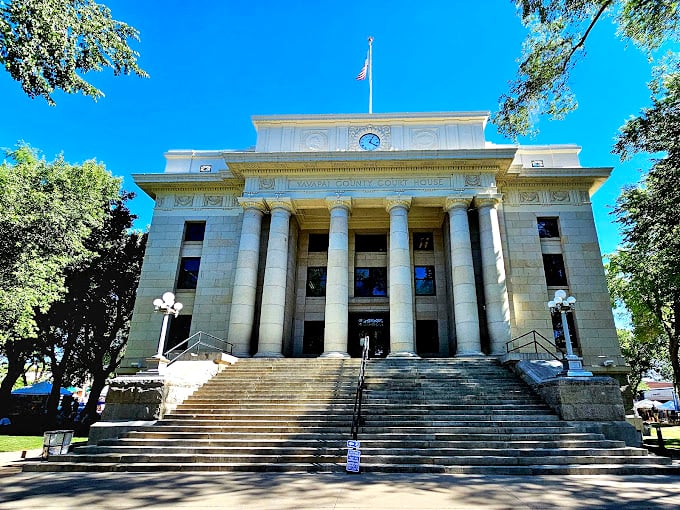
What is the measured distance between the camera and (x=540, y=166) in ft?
79.5

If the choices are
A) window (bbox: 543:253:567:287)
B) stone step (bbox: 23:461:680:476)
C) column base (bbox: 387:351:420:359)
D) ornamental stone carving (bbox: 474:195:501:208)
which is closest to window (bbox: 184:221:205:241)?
column base (bbox: 387:351:420:359)

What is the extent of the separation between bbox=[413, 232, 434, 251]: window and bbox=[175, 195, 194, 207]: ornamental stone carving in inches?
542

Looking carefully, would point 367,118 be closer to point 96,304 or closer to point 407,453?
point 407,453

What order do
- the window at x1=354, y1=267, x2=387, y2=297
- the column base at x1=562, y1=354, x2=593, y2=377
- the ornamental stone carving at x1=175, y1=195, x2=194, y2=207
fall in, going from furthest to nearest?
the ornamental stone carving at x1=175, y1=195, x2=194, y2=207 < the window at x1=354, y1=267, x2=387, y2=297 < the column base at x1=562, y1=354, x2=593, y2=377

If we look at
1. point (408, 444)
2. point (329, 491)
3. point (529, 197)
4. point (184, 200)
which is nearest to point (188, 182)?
point (184, 200)

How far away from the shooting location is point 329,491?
6934mm

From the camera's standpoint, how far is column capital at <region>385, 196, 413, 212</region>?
2145 cm

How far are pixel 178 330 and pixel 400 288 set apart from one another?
12.4m

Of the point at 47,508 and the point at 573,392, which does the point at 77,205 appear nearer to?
the point at 47,508

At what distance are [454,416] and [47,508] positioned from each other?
9.38 m

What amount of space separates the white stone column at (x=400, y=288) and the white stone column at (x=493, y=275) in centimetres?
371

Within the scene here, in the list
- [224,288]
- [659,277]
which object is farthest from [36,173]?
[659,277]

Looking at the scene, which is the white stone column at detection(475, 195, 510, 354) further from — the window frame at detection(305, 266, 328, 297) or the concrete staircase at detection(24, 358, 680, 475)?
the window frame at detection(305, 266, 328, 297)

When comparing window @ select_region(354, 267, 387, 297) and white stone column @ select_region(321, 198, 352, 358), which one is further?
window @ select_region(354, 267, 387, 297)
